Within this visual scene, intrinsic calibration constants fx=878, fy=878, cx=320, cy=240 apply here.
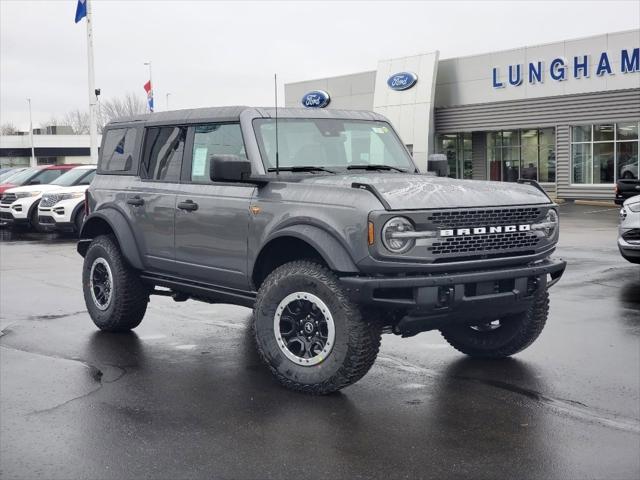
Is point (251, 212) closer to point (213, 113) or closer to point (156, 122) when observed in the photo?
point (213, 113)

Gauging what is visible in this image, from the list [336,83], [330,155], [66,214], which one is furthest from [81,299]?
[336,83]

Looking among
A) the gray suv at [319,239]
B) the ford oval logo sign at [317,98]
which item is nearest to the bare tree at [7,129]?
the ford oval logo sign at [317,98]

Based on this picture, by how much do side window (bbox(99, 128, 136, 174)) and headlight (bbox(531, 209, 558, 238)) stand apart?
150 inches

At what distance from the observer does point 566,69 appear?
33000 millimetres

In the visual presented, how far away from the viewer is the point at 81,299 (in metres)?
10.7

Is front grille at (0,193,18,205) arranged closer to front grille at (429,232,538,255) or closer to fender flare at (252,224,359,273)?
fender flare at (252,224,359,273)

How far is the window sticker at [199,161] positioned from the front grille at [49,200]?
14036mm

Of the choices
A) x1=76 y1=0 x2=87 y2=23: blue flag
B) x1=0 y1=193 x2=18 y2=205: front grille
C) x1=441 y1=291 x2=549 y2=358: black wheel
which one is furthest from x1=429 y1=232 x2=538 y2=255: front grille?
x1=76 y1=0 x2=87 y2=23: blue flag

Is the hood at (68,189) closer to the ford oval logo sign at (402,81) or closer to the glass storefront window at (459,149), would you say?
the ford oval logo sign at (402,81)

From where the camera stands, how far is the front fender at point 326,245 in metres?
5.81

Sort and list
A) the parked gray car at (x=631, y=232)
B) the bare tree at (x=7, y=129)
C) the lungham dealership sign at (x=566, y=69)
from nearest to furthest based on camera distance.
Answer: the parked gray car at (x=631, y=232), the lungham dealership sign at (x=566, y=69), the bare tree at (x=7, y=129)

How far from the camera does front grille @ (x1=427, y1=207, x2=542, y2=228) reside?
229 inches

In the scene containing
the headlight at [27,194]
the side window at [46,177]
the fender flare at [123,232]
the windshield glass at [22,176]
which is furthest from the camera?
the windshield glass at [22,176]

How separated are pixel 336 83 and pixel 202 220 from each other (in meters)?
36.9
